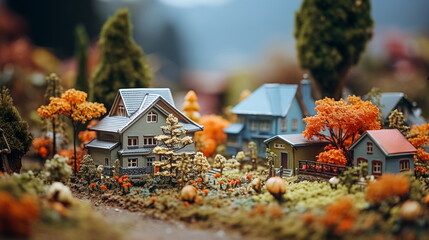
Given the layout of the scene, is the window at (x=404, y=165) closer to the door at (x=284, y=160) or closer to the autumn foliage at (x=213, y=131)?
the door at (x=284, y=160)

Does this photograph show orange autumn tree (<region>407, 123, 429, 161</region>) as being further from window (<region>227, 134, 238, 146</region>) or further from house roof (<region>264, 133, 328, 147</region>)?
window (<region>227, 134, 238, 146</region>)

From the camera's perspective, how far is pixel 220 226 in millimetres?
17344

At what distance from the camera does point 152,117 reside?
2278 centimetres

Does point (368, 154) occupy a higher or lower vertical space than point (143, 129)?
lower

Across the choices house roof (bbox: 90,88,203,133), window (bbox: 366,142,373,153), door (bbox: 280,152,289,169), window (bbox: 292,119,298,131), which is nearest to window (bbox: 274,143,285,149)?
door (bbox: 280,152,289,169)

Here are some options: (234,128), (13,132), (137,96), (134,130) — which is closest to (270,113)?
(234,128)

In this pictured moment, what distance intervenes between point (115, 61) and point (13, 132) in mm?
7414

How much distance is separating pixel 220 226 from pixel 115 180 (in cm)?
661

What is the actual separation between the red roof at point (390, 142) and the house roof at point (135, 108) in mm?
7940

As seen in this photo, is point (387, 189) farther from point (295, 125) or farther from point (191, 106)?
point (191, 106)

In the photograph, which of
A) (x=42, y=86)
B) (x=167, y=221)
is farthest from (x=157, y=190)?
(x=42, y=86)

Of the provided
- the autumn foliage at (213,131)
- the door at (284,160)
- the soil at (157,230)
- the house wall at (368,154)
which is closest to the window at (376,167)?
the house wall at (368,154)

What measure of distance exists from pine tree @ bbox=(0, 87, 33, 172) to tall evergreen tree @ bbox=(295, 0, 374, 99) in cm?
1614

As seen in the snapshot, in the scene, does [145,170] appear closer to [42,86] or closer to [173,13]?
[42,86]
